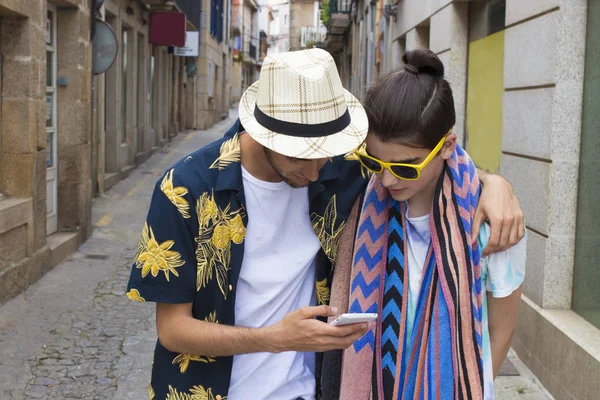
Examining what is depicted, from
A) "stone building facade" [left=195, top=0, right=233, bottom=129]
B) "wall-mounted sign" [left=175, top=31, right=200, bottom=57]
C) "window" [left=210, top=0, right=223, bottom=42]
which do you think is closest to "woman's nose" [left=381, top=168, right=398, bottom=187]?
"wall-mounted sign" [left=175, top=31, right=200, bottom=57]

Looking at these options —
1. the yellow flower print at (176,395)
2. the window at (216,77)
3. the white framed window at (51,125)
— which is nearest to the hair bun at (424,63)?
the yellow flower print at (176,395)

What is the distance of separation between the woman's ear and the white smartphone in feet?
1.73

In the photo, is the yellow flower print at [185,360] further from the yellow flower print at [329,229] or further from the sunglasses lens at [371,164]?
the sunglasses lens at [371,164]

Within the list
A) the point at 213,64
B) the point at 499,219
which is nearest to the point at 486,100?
the point at 499,219

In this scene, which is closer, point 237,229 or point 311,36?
point 237,229

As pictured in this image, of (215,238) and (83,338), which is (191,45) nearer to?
(83,338)

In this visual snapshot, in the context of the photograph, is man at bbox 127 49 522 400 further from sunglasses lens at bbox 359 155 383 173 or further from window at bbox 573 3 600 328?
window at bbox 573 3 600 328

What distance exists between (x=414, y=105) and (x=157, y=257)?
2.59ft

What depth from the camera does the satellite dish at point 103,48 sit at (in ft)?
32.9

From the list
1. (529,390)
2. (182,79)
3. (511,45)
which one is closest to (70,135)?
(511,45)

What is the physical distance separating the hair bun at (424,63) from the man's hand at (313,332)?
2.32 feet

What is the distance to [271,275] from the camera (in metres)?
2.22

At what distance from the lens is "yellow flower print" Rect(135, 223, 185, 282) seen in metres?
2.09

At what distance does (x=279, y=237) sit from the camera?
226cm
